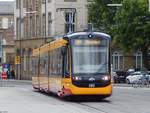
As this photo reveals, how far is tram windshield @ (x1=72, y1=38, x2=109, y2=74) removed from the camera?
2869 centimetres

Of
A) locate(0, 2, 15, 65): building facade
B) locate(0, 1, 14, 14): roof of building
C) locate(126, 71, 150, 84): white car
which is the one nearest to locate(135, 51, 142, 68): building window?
locate(126, 71, 150, 84): white car

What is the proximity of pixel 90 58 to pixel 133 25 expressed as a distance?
124 feet

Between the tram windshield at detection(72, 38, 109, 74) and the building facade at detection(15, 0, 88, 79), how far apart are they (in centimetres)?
4732

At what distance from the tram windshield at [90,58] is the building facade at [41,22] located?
1863 inches

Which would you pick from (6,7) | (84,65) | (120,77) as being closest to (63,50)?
(84,65)

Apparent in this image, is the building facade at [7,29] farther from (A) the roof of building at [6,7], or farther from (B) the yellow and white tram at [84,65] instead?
(B) the yellow and white tram at [84,65]

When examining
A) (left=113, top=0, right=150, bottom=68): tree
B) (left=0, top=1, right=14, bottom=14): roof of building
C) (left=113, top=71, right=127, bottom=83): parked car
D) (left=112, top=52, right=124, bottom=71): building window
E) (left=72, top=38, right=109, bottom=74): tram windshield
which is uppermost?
(left=0, top=1, right=14, bottom=14): roof of building

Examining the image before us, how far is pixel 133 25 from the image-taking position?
66.2 meters

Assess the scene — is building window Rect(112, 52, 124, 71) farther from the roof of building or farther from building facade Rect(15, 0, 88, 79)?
the roof of building

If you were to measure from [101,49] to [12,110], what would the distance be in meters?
7.20

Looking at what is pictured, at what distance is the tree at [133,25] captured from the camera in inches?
2574

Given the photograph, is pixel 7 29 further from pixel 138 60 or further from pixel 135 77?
pixel 135 77

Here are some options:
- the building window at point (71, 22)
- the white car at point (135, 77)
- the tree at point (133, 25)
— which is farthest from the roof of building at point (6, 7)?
the white car at point (135, 77)

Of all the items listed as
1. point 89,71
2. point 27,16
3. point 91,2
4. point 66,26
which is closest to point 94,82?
point 89,71
